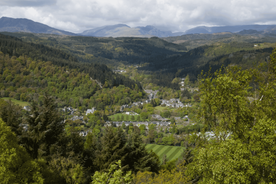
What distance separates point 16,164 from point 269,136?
21.1 meters

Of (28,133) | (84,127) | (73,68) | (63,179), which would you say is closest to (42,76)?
(73,68)

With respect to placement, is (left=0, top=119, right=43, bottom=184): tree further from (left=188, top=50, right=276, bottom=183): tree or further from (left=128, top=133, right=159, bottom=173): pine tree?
(left=128, top=133, right=159, bottom=173): pine tree

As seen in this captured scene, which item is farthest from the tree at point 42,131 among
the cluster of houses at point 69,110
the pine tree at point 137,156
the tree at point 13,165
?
the cluster of houses at point 69,110

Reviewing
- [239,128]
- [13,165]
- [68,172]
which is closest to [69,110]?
[68,172]

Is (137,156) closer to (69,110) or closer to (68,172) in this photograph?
(68,172)

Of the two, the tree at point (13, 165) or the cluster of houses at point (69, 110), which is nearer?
the tree at point (13, 165)

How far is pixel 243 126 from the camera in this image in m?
15.0

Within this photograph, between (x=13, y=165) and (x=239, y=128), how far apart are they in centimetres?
2067

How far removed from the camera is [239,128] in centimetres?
1520

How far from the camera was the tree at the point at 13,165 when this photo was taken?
1450cm

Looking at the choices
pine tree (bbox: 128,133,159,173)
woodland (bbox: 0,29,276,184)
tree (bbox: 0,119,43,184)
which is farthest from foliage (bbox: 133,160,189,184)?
tree (bbox: 0,119,43,184)

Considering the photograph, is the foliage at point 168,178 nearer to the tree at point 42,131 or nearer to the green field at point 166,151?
the tree at point 42,131

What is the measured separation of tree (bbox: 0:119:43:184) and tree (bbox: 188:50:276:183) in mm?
15180

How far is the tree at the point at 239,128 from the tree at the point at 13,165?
1518 cm
